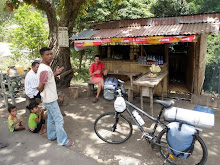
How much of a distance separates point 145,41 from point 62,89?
4058 mm

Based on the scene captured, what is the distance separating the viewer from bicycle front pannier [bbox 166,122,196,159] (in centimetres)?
268

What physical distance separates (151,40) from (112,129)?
297cm

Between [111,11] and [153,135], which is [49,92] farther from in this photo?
[111,11]

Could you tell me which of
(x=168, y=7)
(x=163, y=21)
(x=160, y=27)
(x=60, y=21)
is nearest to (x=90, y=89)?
(x=60, y=21)

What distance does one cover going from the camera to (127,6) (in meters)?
13.0

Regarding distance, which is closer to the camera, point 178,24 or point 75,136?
point 75,136

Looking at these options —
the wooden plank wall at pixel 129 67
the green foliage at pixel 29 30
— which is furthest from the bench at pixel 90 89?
the green foliage at pixel 29 30

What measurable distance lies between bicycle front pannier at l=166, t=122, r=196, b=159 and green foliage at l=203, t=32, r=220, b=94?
314 inches

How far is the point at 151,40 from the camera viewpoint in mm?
5383

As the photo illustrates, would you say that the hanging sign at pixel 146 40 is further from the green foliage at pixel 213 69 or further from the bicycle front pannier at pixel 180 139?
the green foliage at pixel 213 69

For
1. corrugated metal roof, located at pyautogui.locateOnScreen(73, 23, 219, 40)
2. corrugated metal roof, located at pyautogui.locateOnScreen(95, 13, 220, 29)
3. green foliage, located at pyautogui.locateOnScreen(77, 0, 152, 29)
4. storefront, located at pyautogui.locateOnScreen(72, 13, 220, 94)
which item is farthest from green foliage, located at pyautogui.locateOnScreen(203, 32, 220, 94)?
green foliage, located at pyautogui.locateOnScreen(77, 0, 152, 29)

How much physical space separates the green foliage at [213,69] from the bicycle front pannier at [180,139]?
7.97 meters

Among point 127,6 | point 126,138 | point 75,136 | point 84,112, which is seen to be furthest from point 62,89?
point 127,6

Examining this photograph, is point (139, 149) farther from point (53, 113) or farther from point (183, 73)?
point (183, 73)
